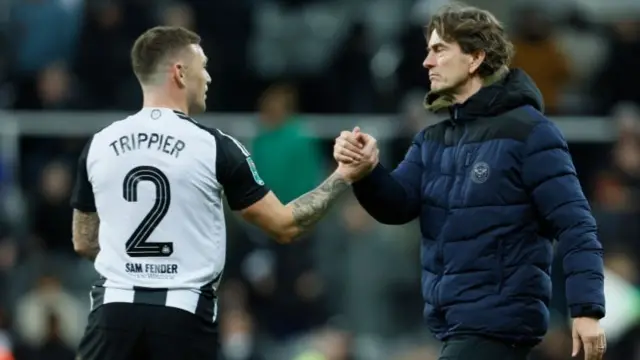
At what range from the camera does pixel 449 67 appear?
24.7 ft

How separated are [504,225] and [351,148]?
868 millimetres

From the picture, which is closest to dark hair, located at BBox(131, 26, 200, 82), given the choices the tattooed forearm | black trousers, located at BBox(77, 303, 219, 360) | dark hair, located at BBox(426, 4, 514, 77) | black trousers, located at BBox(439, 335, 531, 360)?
the tattooed forearm

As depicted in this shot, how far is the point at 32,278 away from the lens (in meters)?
13.7

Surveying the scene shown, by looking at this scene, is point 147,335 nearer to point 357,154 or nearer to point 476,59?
point 357,154

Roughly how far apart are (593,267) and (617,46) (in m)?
8.03

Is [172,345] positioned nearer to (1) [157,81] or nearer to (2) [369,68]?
(1) [157,81]

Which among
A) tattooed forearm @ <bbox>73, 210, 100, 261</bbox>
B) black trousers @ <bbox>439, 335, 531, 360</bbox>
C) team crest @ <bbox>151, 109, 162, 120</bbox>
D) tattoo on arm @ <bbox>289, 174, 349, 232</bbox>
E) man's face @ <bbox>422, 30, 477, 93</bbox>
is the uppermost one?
man's face @ <bbox>422, 30, 477, 93</bbox>

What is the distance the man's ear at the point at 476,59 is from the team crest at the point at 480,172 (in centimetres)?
47

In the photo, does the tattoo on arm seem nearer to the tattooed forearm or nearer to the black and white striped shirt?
the black and white striped shirt

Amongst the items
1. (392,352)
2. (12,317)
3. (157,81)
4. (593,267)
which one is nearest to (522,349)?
(593,267)

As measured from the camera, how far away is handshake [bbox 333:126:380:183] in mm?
7699

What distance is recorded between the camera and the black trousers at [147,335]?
711cm

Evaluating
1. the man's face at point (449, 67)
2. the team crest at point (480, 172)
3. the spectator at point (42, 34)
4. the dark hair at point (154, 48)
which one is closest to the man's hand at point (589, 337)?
the team crest at point (480, 172)

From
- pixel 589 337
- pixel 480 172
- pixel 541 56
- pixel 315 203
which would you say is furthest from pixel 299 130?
pixel 589 337
